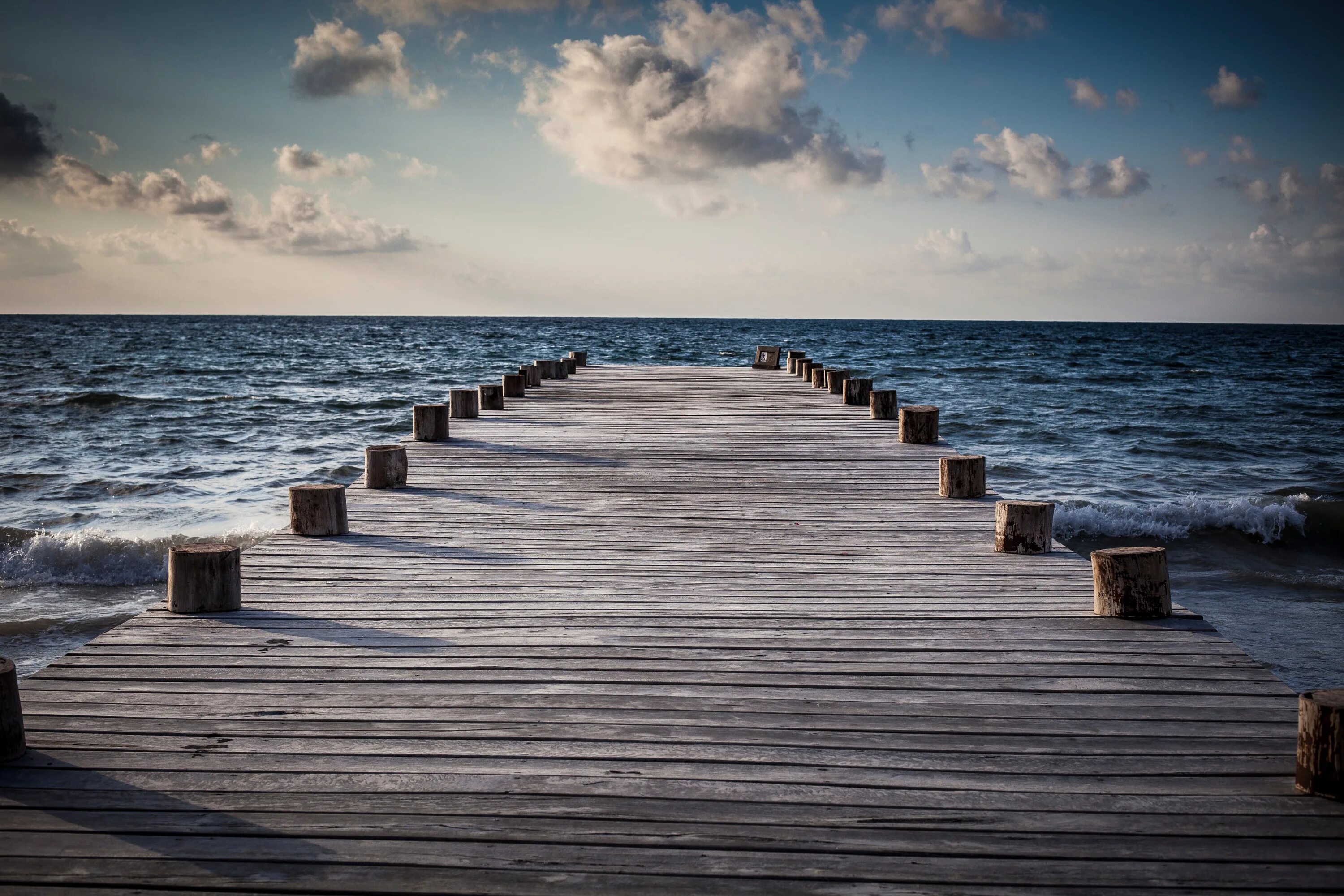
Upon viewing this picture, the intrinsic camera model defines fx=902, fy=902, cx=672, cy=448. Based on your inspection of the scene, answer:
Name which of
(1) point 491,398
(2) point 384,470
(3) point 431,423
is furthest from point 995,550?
(1) point 491,398

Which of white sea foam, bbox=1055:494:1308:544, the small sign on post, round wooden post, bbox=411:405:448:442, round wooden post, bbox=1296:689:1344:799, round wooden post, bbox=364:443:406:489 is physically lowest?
white sea foam, bbox=1055:494:1308:544

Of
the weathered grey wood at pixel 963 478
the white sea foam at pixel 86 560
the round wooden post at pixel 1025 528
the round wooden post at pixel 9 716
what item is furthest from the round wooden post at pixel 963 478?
the white sea foam at pixel 86 560

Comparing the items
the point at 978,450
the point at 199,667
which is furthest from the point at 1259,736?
the point at 978,450

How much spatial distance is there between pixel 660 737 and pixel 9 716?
2239 mm

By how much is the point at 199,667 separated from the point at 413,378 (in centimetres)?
3370

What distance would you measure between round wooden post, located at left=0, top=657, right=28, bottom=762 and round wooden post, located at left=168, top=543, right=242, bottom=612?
148 centimetres

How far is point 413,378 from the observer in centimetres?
3638

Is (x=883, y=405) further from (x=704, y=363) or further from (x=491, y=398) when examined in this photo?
(x=704, y=363)

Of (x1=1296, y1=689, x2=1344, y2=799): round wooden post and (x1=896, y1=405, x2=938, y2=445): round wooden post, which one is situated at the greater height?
(x1=896, y1=405, x2=938, y2=445): round wooden post

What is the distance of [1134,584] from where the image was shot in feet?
14.9

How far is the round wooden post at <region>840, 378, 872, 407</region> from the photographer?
1323cm

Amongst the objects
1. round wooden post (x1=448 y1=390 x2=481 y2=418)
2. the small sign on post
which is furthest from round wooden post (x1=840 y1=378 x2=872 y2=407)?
the small sign on post

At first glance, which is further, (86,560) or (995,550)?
(86,560)

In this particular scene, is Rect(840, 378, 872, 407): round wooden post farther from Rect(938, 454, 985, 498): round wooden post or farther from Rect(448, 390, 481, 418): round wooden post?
Rect(938, 454, 985, 498): round wooden post
